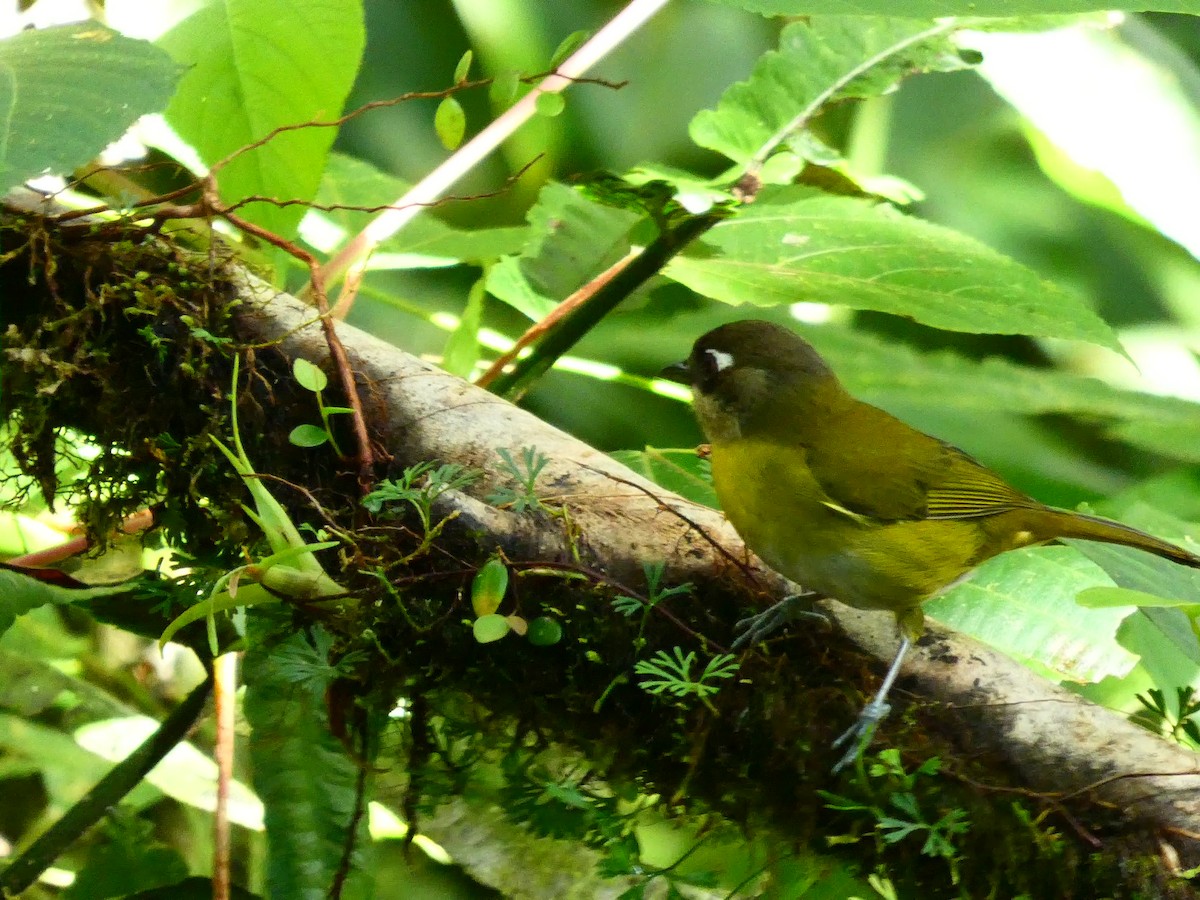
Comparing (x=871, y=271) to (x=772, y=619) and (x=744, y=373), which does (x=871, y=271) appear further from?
(x=772, y=619)

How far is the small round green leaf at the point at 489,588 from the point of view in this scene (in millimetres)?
1199

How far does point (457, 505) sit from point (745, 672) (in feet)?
1.38

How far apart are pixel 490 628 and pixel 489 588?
0.05 meters

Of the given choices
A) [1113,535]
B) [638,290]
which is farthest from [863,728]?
[638,290]

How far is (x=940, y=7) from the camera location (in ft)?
3.80

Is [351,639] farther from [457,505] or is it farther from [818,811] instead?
[818,811]

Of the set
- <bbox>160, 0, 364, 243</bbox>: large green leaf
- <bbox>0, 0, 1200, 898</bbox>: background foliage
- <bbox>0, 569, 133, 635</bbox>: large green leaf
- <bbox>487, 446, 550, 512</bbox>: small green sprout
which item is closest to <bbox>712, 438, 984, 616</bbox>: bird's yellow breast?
Result: <bbox>0, 0, 1200, 898</bbox>: background foliage

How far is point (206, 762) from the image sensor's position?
215 cm

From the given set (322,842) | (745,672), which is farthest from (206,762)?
(745,672)

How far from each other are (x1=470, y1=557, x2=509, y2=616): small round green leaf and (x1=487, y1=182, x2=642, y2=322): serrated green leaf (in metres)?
0.92

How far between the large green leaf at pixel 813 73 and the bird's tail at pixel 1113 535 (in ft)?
2.77

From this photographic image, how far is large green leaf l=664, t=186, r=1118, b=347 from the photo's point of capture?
1.80 meters

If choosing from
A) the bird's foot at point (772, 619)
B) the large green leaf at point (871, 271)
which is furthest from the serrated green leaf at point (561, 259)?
the bird's foot at point (772, 619)

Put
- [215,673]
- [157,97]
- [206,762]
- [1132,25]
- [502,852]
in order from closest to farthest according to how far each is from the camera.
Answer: [157,97] < [215,673] < [502,852] < [206,762] < [1132,25]
